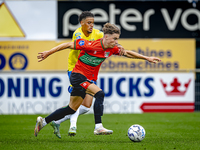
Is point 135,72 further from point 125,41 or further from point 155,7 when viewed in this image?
point 155,7

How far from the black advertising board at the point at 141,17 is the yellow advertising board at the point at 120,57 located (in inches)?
16.6

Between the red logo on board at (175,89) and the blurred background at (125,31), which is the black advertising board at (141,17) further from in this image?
the red logo on board at (175,89)

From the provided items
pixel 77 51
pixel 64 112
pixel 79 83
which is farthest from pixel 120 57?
pixel 79 83

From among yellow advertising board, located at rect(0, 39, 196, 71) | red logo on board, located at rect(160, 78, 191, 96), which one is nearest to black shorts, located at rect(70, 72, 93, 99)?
red logo on board, located at rect(160, 78, 191, 96)

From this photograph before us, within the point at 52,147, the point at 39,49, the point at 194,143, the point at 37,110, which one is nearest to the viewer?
the point at 52,147

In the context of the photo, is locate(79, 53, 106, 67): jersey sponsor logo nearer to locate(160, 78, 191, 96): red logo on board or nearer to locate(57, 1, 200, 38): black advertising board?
locate(160, 78, 191, 96): red logo on board

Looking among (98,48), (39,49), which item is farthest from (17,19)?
(98,48)

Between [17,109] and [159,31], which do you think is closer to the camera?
[17,109]

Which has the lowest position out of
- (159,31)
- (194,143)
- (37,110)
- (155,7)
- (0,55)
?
(37,110)

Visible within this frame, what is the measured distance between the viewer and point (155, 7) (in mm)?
14016

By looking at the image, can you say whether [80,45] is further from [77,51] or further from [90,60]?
[77,51]

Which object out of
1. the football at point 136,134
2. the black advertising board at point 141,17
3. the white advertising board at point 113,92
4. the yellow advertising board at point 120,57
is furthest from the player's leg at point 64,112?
the black advertising board at point 141,17

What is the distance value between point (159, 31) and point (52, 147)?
1006 centimetres

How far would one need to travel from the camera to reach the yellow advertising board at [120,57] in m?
13.7
